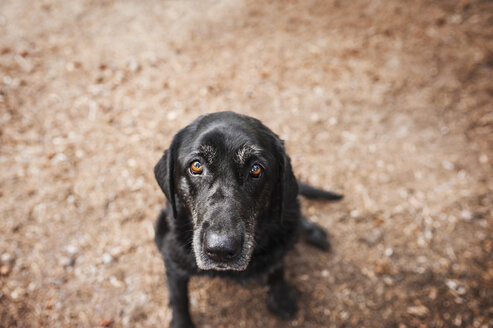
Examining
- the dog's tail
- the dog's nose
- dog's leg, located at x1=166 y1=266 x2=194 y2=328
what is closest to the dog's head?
the dog's nose

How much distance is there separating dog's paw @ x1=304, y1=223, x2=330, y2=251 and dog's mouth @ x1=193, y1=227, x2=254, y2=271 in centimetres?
165

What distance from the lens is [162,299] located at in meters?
3.25

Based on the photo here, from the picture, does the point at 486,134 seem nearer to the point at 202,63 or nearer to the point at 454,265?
the point at 454,265

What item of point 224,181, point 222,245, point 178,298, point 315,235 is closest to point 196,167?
point 224,181

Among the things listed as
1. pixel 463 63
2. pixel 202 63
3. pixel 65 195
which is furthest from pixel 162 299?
pixel 463 63

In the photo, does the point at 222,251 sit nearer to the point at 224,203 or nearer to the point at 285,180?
the point at 224,203

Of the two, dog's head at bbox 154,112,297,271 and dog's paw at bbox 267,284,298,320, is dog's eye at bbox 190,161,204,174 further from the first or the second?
dog's paw at bbox 267,284,298,320

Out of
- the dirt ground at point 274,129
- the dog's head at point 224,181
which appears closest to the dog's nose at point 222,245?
the dog's head at point 224,181

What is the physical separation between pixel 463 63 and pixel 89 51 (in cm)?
658

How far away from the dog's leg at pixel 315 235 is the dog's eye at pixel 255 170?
5.00 ft

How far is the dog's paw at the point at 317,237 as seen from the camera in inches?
141

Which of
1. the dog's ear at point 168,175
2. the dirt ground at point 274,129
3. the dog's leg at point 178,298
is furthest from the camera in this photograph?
the dirt ground at point 274,129

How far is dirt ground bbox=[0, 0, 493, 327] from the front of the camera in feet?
10.7

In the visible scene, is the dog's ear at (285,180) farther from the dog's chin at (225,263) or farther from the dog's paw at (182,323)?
the dog's paw at (182,323)
